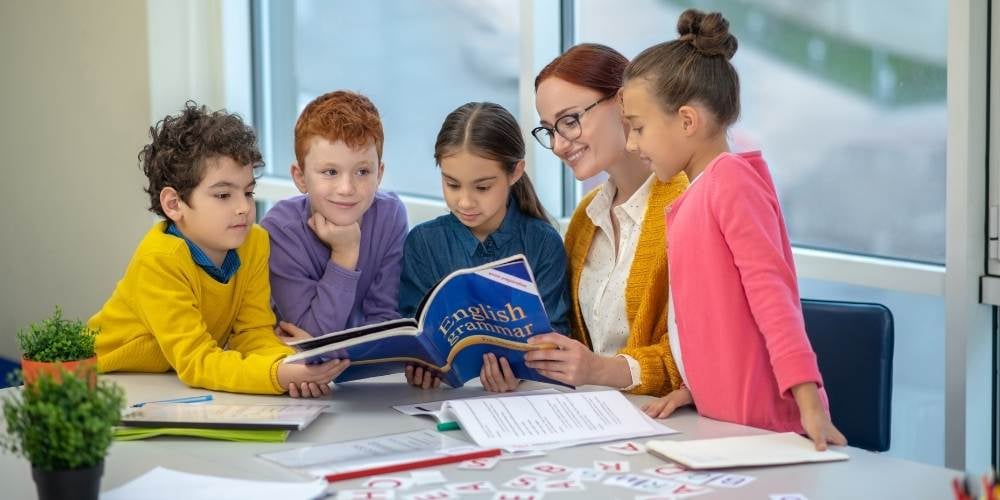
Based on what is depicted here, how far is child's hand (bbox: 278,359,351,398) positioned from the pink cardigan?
0.62 meters

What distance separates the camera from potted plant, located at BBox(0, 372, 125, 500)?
4.40 feet

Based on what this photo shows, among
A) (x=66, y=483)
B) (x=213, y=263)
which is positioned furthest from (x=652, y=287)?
(x=66, y=483)

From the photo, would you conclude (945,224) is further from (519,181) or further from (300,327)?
(300,327)

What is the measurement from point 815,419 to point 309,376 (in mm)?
878

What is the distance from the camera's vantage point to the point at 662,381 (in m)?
2.14

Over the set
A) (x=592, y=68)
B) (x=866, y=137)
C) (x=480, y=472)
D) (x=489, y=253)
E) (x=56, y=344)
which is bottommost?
(x=480, y=472)

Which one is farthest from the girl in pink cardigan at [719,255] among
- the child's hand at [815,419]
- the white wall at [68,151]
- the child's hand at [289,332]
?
the white wall at [68,151]

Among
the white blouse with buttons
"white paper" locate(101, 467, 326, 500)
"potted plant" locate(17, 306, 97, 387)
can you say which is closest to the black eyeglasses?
the white blouse with buttons

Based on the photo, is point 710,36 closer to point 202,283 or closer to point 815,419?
point 815,419

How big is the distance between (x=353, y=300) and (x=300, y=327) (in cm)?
13

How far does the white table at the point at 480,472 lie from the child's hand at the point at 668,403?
0.06ft

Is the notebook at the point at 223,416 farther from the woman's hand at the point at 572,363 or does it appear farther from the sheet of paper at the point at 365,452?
the woman's hand at the point at 572,363

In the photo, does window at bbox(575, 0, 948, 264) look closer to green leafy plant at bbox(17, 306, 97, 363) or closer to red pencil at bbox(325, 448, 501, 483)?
red pencil at bbox(325, 448, 501, 483)

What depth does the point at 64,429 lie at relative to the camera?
4.39ft
